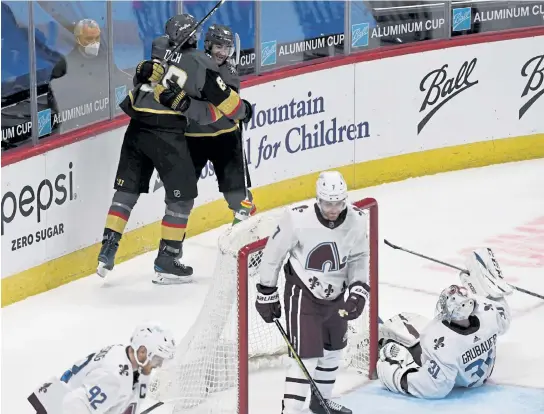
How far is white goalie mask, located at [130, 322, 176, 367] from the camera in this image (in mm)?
5219

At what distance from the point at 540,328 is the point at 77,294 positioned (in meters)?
2.53

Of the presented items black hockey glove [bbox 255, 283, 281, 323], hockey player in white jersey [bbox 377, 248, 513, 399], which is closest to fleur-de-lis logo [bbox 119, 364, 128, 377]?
black hockey glove [bbox 255, 283, 281, 323]

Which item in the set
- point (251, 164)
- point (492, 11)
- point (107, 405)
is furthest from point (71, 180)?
point (492, 11)

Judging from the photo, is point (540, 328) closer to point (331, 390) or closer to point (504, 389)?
point (504, 389)

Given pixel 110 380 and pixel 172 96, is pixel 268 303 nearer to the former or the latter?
pixel 110 380

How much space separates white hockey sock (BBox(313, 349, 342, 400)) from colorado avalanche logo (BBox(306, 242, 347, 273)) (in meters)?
0.38

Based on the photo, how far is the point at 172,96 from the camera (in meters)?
8.07

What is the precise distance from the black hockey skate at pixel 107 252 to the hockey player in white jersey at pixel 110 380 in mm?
2910

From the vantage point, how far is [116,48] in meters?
8.70

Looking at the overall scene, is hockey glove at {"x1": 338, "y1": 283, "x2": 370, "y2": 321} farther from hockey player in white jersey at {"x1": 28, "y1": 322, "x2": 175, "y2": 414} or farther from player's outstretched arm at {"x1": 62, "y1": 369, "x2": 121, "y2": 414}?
player's outstretched arm at {"x1": 62, "y1": 369, "x2": 121, "y2": 414}

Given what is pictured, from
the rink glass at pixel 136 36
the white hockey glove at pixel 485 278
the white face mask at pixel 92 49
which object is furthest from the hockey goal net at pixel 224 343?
the white face mask at pixel 92 49

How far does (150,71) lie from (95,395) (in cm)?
325

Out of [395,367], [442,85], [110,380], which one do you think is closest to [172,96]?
[395,367]

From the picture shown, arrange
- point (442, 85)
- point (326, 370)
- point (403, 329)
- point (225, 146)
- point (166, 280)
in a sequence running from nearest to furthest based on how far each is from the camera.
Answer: point (326, 370) → point (403, 329) → point (166, 280) → point (225, 146) → point (442, 85)
